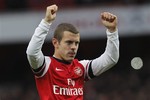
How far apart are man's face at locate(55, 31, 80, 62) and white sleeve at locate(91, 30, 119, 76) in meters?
0.30

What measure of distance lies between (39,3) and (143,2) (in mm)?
2395

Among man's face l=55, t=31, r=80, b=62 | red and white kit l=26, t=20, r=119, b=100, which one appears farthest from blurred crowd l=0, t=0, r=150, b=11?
man's face l=55, t=31, r=80, b=62

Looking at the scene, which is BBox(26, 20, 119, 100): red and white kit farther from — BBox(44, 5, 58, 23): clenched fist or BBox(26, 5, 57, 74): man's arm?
BBox(44, 5, 58, 23): clenched fist

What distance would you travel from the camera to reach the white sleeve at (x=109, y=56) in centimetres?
609

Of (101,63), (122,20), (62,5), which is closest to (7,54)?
(62,5)

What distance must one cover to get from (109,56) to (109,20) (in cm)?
39

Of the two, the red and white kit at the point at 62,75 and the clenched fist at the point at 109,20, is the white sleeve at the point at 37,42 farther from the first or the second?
the clenched fist at the point at 109,20

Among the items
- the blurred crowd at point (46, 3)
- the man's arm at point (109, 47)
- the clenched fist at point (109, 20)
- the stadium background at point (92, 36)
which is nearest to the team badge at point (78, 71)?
the man's arm at point (109, 47)

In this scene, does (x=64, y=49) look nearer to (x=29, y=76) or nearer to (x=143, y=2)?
(x=143, y=2)

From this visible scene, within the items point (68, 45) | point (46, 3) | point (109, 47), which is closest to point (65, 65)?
point (68, 45)

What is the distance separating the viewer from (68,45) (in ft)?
19.9

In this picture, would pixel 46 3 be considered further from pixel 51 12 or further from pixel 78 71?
pixel 51 12

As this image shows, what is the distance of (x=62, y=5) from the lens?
14.8 metres

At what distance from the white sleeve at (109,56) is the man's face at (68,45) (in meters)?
0.30
